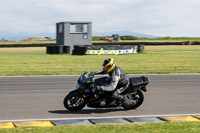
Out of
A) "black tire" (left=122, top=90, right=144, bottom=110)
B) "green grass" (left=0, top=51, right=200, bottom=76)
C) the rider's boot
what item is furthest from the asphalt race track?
"green grass" (left=0, top=51, right=200, bottom=76)

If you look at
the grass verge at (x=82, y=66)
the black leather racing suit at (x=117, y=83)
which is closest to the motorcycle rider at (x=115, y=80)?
the black leather racing suit at (x=117, y=83)

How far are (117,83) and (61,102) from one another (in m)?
2.27

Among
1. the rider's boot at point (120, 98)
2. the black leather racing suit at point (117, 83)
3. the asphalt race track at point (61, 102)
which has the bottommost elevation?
the asphalt race track at point (61, 102)

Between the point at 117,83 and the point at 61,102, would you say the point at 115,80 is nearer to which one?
the point at 117,83

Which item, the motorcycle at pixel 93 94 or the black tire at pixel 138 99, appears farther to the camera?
the black tire at pixel 138 99

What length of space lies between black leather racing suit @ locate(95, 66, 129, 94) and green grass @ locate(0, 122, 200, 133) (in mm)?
1884

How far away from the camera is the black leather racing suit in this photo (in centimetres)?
923

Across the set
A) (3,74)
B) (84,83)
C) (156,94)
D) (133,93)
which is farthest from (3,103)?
(3,74)

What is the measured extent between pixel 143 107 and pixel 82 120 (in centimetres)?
241

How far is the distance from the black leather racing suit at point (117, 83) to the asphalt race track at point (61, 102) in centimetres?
60

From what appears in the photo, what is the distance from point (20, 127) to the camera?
7.27 meters

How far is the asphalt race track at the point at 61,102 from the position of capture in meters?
9.10

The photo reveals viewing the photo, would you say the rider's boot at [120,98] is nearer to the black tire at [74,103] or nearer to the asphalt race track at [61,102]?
the asphalt race track at [61,102]

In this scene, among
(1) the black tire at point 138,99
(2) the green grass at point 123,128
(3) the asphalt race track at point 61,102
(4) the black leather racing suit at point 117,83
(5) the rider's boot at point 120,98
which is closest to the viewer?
(2) the green grass at point 123,128
